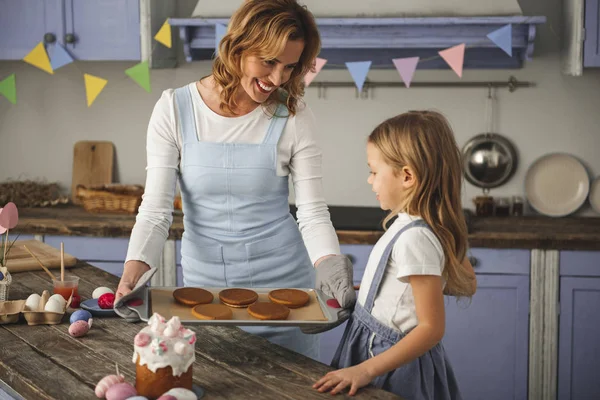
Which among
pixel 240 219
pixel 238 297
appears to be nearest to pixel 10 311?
pixel 238 297

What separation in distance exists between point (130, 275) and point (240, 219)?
0.41m

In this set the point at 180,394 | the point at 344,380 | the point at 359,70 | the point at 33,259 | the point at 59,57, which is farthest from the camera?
the point at 59,57

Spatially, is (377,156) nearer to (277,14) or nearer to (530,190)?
(277,14)

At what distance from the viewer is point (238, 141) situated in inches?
83.5

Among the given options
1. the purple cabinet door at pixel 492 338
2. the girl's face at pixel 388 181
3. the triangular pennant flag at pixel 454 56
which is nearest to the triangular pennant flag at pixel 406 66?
the triangular pennant flag at pixel 454 56

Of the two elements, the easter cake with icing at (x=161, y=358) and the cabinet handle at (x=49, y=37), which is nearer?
the easter cake with icing at (x=161, y=358)

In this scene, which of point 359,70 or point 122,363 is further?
point 359,70

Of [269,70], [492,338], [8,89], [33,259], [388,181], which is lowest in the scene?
[492,338]

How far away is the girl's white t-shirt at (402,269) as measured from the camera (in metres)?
1.59

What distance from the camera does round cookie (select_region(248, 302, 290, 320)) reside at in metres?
1.62

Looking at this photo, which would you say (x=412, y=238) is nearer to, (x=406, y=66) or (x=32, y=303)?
(x=32, y=303)

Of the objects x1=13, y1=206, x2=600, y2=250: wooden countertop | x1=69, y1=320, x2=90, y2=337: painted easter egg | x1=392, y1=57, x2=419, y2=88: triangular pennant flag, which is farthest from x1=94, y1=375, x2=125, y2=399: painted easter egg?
x1=392, y1=57, x2=419, y2=88: triangular pennant flag

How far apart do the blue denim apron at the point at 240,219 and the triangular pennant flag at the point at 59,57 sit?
62.8 inches

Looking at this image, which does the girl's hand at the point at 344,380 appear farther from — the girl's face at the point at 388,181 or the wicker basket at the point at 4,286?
the wicker basket at the point at 4,286
